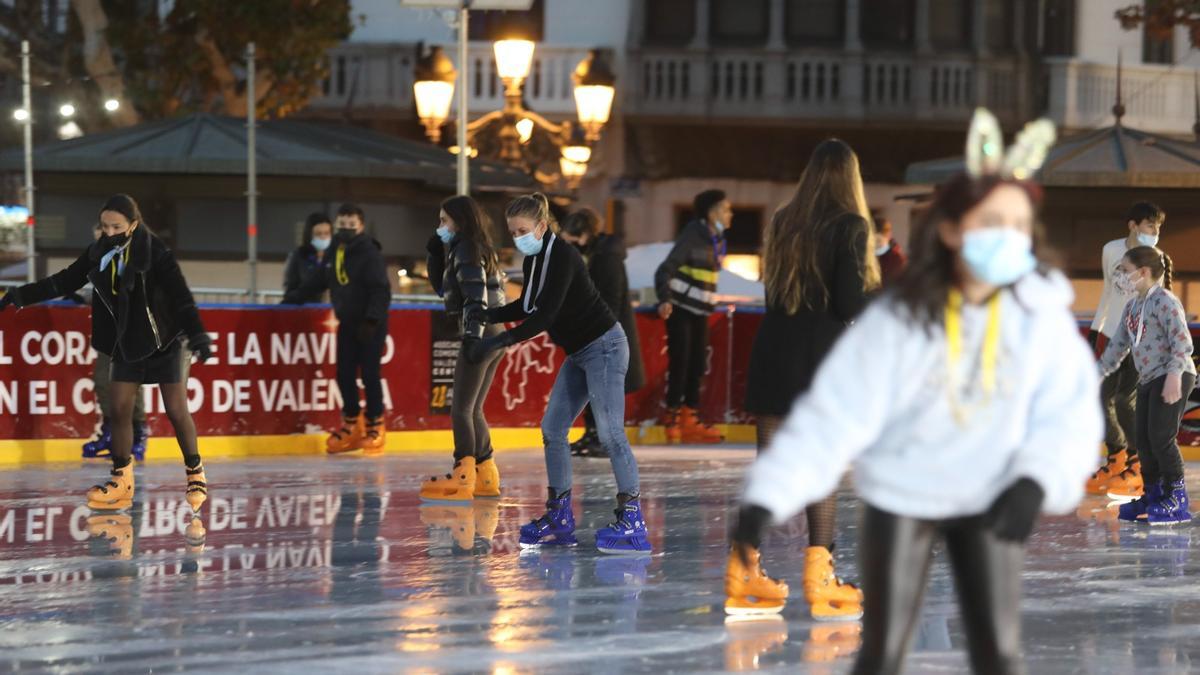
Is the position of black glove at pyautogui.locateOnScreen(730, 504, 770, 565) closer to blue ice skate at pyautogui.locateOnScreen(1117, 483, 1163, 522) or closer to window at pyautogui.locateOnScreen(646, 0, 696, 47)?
blue ice skate at pyautogui.locateOnScreen(1117, 483, 1163, 522)

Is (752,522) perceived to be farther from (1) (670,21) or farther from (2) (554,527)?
(1) (670,21)

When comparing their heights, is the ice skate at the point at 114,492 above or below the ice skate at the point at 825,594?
below

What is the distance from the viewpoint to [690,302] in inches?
635

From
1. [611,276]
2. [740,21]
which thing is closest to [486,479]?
[611,276]

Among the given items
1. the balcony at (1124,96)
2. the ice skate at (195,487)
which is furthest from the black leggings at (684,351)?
the balcony at (1124,96)

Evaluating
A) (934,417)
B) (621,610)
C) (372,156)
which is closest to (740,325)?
(372,156)

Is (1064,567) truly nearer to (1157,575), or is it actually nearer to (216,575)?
(1157,575)

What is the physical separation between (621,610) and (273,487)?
5.05m

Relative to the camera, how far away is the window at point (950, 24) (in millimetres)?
30094

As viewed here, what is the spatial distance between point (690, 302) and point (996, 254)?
37.6 feet

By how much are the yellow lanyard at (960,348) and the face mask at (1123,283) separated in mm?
6703

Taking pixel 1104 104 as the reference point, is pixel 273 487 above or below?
below

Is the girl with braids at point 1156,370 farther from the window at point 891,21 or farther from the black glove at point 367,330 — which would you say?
the window at point 891,21

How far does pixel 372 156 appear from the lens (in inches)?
928
